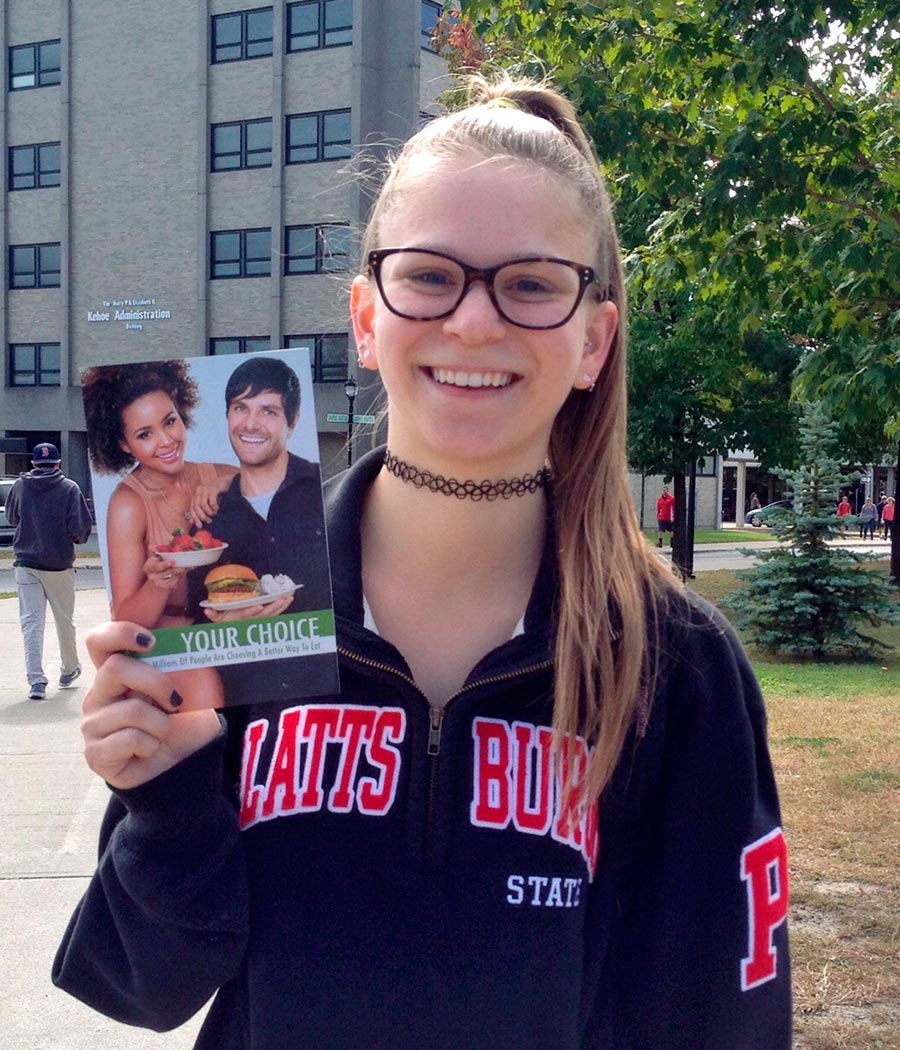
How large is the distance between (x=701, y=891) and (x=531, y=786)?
0.29m

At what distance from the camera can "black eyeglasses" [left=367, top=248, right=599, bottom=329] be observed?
1.64 metres

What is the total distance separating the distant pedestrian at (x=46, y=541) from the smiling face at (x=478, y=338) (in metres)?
8.09

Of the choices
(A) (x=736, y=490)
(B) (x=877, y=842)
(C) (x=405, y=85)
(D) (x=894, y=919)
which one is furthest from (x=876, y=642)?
(A) (x=736, y=490)

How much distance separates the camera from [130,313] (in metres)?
39.5

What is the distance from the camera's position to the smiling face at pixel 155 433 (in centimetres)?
156

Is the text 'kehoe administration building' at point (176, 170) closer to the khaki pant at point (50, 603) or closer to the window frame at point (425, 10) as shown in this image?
the window frame at point (425, 10)

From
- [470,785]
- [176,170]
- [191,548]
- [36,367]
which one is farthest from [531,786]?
[36,367]

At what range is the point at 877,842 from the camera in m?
5.64

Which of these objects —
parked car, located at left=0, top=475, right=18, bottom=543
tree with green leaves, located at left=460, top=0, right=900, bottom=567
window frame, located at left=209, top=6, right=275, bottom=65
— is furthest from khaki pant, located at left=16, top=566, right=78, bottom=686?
window frame, located at left=209, top=6, right=275, bottom=65

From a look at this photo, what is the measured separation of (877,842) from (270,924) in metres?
4.72

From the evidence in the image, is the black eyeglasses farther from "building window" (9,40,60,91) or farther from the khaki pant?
"building window" (9,40,60,91)

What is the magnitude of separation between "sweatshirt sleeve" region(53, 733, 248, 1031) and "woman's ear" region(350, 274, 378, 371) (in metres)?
0.63

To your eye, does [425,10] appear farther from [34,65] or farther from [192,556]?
[192,556]

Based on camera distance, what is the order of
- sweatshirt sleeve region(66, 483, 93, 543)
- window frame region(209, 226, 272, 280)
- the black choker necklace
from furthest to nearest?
window frame region(209, 226, 272, 280)
sweatshirt sleeve region(66, 483, 93, 543)
the black choker necklace
